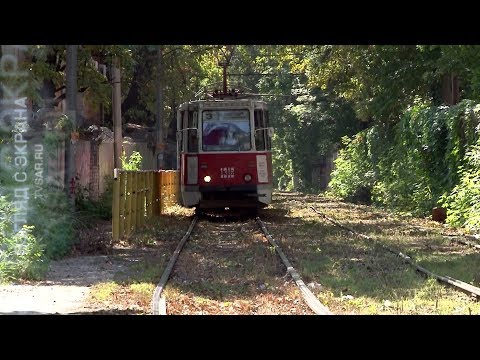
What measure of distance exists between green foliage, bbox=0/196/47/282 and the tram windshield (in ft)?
34.6

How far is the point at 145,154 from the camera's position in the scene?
42500 mm

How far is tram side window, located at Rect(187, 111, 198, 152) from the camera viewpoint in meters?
24.0

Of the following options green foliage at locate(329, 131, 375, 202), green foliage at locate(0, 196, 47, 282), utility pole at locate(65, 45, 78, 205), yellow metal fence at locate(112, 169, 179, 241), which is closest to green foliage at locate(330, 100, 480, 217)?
green foliage at locate(329, 131, 375, 202)

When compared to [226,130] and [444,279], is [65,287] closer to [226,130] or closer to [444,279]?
[444,279]

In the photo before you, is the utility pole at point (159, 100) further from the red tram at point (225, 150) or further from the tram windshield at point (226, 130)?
the tram windshield at point (226, 130)

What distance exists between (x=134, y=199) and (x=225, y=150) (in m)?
4.30

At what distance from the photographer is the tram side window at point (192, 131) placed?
2405 cm

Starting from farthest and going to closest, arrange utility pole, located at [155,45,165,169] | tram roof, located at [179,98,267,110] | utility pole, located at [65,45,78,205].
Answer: utility pole, located at [155,45,165,169]
tram roof, located at [179,98,267,110]
utility pole, located at [65,45,78,205]

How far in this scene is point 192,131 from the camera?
79.3 feet

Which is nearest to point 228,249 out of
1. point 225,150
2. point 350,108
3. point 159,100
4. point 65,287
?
point 65,287

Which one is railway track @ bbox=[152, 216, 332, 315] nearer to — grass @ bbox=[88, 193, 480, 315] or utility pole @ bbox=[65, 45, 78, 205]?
grass @ bbox=[88, 193, 480, 315]
